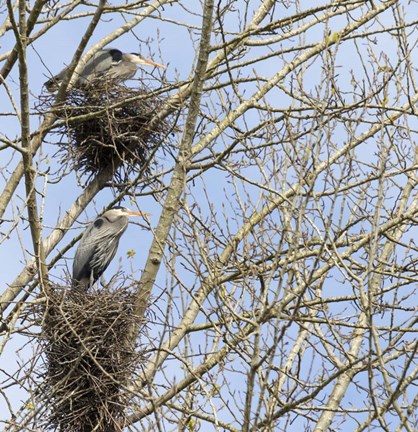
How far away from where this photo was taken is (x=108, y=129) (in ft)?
27.4

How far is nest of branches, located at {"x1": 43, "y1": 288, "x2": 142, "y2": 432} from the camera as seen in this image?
698 centimetres

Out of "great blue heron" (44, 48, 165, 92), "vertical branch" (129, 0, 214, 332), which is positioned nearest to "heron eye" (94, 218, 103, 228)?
"great blue heron" (44, 48, 165, 92)

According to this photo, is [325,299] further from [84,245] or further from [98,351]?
[84,245]

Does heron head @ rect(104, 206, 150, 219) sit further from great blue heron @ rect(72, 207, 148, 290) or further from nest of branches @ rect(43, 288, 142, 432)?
nest of branches @ rect(43, 288, 142, 432)

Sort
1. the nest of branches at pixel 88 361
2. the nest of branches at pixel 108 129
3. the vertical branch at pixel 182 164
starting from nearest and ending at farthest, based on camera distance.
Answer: the vertical branch at pixel 182 164 → the nest of branches at pixel 88 361 → the nest of branches at pixel 108 129

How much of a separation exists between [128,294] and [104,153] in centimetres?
177

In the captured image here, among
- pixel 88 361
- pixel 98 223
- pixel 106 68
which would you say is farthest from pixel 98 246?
pixel 88 361

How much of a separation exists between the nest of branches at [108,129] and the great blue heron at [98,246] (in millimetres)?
466

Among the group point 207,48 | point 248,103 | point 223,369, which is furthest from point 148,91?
point 223,369

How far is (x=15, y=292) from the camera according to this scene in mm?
7480

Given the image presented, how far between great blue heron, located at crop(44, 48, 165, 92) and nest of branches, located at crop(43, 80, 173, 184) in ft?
0.43

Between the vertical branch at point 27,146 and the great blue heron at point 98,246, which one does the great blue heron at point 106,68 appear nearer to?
the great blue heron at point 98,246

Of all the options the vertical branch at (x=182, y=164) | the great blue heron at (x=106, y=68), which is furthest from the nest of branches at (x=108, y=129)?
the vertical branch at (x=182, y=164)

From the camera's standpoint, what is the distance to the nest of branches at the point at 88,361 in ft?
22.9
